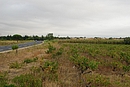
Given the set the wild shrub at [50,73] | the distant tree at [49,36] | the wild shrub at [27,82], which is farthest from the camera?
the distant tree at [49,36]

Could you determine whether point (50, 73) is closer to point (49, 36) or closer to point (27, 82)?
point (27, 82)

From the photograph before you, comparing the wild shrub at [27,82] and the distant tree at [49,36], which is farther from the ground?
the distant tree at [49,36]

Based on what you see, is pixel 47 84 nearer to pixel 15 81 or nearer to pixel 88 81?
pixel 15 81

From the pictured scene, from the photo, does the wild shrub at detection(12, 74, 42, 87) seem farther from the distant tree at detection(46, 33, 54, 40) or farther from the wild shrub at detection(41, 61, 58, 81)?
the distant tree at detection(46, 33, 54, 40)

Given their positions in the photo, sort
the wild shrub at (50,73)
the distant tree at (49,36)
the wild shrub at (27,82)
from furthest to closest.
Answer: the distant tree at (49,36) → the wild shrub at (50,73) → the wild shrub at (27,82)

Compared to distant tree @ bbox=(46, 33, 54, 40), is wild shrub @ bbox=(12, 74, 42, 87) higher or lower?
lower

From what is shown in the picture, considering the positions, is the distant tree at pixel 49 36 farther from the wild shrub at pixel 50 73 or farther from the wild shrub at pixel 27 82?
the wild shrub at pixel 27 82

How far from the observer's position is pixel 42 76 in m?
9.42

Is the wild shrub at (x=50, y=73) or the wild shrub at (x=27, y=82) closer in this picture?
the wild shrub at (x=27, y=82)

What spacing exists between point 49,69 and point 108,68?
6.76 metres

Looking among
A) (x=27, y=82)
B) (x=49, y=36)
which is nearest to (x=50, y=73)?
(x=27, y=82)

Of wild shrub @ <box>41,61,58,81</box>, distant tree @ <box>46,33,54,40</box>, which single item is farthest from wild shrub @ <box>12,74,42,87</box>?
distant tree @ <box>46,33,54,40</box>

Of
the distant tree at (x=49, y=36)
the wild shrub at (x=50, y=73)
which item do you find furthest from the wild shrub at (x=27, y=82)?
the distant tree at (x=49, y=36)

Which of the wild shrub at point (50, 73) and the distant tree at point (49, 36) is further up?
the distant tree at point (49, 36)
